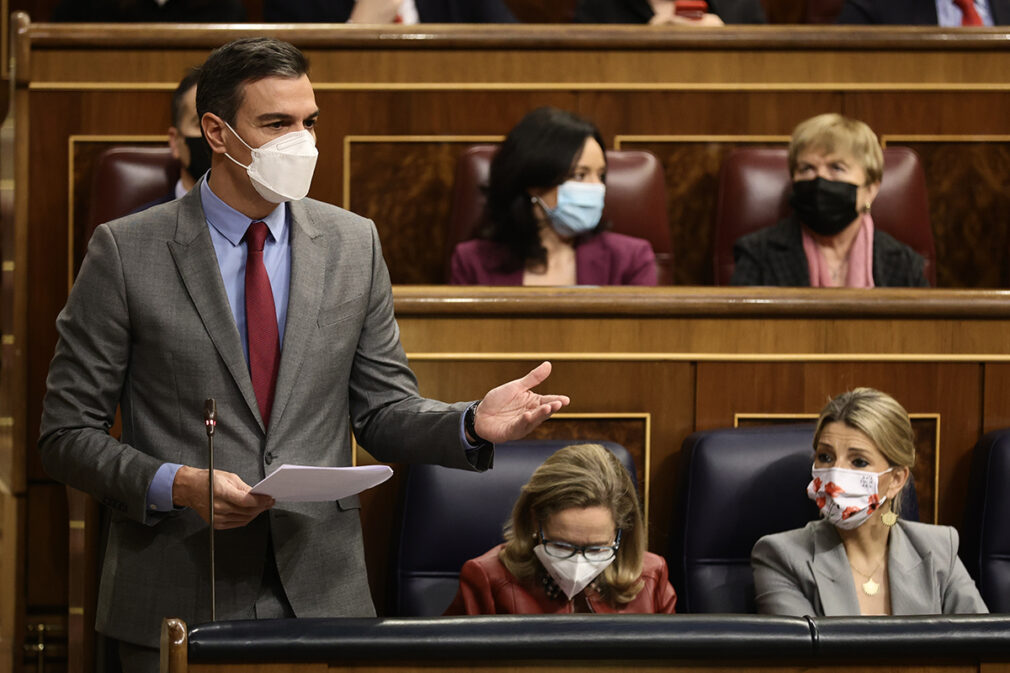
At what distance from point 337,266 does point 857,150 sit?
0.79m

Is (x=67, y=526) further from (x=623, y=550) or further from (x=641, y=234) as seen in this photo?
(x=641, y=234)

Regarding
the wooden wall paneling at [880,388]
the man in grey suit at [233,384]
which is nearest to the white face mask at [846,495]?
the wooden wall paneling at [880,388]

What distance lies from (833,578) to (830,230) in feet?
1.67

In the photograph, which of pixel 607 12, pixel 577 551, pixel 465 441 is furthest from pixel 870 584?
pixel 607 12

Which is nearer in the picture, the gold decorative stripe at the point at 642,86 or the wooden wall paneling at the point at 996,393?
the wooden wall paneling at the point at 996,393

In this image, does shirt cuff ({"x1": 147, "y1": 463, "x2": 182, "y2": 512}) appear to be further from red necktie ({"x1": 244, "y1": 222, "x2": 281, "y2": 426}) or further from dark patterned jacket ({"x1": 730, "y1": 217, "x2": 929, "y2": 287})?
dark patterned jacket ({"x1": 730, "y1": 217, "x2": 929, "y2": 287})

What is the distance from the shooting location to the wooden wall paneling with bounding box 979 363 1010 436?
1.16 m

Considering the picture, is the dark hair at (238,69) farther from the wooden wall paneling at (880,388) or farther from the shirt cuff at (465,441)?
the wooden wall paneling at (880,388)

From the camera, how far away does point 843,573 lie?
107cm

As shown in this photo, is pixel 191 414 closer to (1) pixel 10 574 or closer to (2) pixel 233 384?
(2) pixel 233 384

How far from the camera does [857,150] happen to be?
1449 mm

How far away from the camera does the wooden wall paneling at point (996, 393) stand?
1.16 m

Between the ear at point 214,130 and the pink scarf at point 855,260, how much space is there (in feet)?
2.60

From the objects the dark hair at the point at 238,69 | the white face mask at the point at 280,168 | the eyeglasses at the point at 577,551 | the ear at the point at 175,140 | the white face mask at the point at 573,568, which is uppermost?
the ear at the point at 175,140
